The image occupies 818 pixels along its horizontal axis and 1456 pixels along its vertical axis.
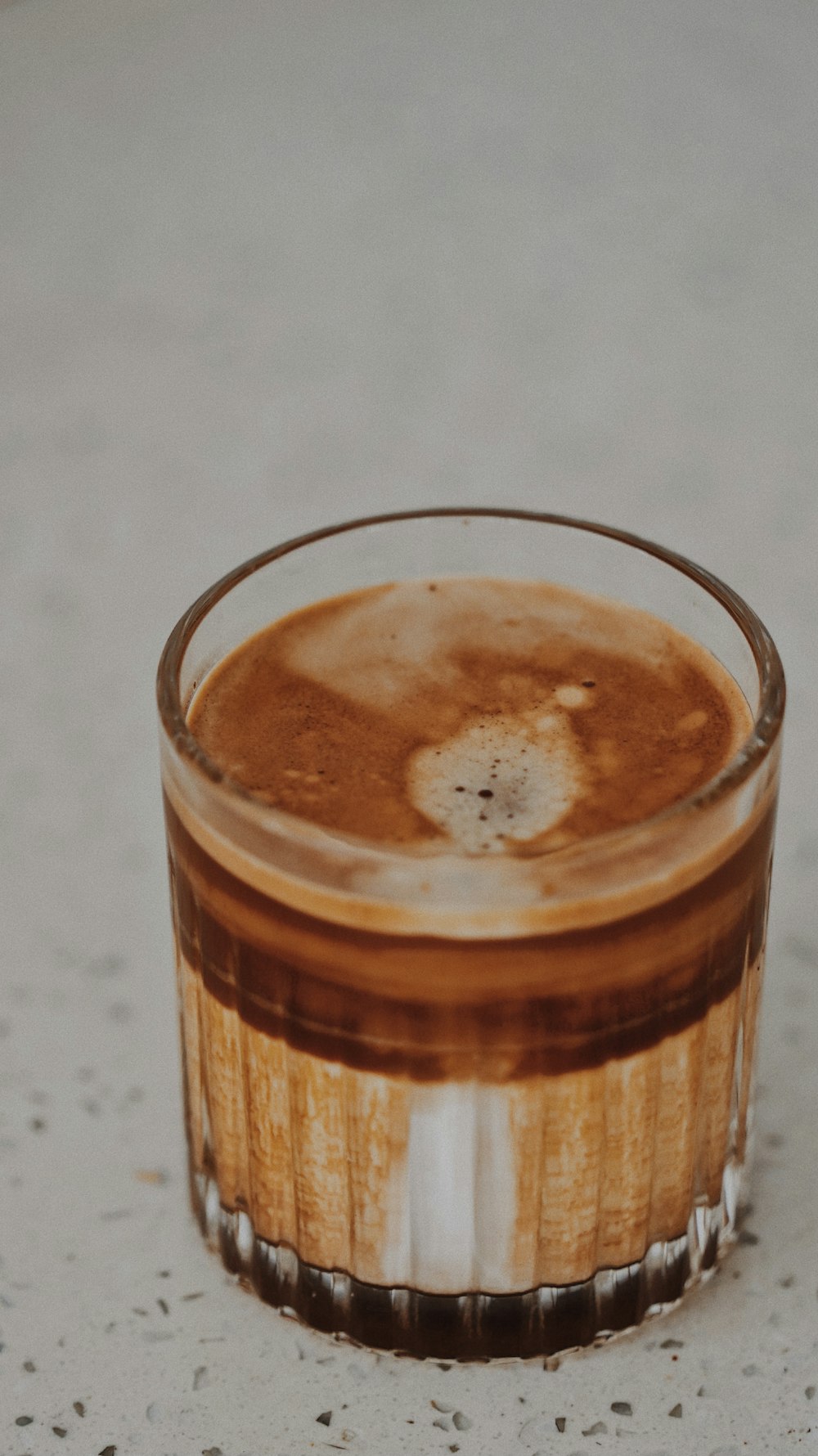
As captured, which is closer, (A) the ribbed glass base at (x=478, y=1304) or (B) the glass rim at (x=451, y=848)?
(B) the glass rim at (x=451, y=848)

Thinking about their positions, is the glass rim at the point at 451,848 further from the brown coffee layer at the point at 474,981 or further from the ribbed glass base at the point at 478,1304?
the ribbed glass base at the point at 478,1304

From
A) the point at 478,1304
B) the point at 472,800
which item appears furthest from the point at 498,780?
the point at 478,1304

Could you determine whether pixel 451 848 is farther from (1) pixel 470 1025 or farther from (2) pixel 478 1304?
(2) pixel 478 1304

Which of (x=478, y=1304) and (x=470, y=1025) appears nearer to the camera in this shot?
(x=470, y=1025)

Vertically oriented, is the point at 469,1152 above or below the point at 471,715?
below

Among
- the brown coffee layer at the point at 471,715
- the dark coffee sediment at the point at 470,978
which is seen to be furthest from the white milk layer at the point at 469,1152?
the brown coffee layer at the point at 471,715
